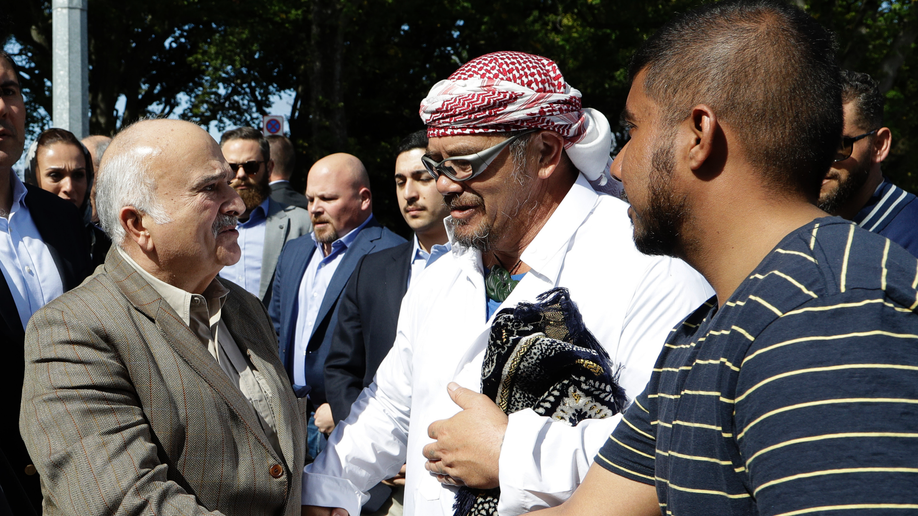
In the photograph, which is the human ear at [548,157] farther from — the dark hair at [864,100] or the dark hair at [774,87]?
the dark hair at [864,100]

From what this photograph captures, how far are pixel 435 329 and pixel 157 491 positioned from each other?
0.92 metres

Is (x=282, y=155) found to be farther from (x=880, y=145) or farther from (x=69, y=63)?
(x=880, y=145)

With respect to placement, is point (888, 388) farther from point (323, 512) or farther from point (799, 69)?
point (323, 512)

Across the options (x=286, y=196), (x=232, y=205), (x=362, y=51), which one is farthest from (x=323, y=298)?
(x=362, y=51)

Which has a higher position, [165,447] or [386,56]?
[386,56]

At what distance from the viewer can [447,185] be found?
2.58m

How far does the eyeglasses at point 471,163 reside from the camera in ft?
8.14

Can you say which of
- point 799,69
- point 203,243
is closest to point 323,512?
point 203,243

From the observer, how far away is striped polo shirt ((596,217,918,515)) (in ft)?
3.07

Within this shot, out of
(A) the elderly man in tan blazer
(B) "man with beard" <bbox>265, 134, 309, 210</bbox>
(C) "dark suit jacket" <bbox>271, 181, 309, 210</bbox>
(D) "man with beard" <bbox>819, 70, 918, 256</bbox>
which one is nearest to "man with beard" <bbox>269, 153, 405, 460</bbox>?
(C) "dark suit jacket" <bbox>271, 181, 309, 210</bbox>

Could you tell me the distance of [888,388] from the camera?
94cm

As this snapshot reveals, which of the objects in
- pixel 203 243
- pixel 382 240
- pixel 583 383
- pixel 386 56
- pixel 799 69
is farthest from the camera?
pixel 386 56

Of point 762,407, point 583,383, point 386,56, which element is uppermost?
point 386,56

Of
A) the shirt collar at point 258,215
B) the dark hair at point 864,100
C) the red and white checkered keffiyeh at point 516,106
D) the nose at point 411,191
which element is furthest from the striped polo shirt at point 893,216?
the shirt collar at point 258,215
